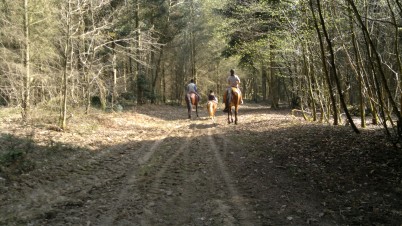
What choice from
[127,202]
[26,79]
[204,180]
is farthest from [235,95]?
[127,202]

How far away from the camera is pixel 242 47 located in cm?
1705

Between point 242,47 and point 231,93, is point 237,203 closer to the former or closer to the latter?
point 231,93

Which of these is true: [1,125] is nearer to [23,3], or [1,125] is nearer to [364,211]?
[23,3]

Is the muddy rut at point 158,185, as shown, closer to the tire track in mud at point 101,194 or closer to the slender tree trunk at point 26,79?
the tire track in mud at point 101,194

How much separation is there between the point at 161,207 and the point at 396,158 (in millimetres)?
4928

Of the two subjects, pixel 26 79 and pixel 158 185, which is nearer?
pixel 158 185

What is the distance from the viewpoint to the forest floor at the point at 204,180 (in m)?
5.15

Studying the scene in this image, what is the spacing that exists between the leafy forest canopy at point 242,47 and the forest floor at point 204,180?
133cm

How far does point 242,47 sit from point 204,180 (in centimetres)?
Answer: 1128

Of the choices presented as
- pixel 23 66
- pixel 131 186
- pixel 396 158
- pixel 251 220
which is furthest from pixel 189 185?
pixel 23 66

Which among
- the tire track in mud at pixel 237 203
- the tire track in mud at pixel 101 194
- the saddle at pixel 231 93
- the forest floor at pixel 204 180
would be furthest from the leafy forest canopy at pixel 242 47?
the tire track in mud at pixel 101 194

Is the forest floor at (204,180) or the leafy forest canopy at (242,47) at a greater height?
the leafy forest canopy at (242,47)

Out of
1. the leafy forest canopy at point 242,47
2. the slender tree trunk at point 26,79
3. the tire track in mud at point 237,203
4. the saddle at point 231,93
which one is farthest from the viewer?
the saddle at point 231,93

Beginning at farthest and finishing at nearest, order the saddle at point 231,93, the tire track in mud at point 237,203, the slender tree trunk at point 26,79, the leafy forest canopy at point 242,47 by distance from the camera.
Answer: the saddle at point 231,93
the slender tree trunk at point 26,79
the leafy forest canopy at point 242,47
the tire track in mud at point 237,203
